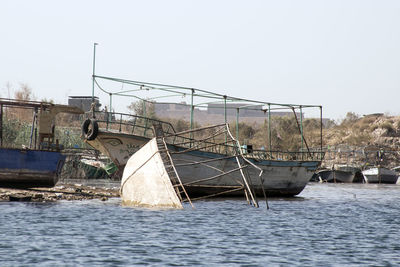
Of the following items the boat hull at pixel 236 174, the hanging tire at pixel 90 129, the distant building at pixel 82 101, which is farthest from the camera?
the distant building at pixel 82 101

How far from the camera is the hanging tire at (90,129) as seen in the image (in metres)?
28.9

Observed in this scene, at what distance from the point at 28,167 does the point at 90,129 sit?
351cm

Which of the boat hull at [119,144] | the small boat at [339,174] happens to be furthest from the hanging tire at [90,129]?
the small boat at [339,174]

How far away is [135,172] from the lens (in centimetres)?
2452

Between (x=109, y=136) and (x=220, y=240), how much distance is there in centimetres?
1366

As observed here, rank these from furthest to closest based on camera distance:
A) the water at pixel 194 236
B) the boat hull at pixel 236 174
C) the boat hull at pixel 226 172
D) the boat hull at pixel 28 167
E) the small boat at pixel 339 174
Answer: the small boat at pixel 339 174, the boat hull at pixel 28 167, the boat hull at pixel 236 174, the boat hull at pixel 226 172, the water at pixel 194 236

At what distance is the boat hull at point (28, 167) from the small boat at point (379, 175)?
3331 centimetres

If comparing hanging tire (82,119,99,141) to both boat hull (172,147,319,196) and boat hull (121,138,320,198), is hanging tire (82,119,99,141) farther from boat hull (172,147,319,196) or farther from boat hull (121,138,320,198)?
boat hull (172,147,319,196)

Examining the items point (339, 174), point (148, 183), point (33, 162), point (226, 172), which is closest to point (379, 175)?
point (339, 174)

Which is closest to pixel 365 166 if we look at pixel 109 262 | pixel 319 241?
pixel 319 241

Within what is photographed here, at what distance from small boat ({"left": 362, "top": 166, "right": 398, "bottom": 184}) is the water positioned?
2920cm

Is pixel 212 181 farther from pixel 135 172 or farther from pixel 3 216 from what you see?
pixel 3 216

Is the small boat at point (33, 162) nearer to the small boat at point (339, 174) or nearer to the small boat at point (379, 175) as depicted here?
the small boat at point (339, 174)

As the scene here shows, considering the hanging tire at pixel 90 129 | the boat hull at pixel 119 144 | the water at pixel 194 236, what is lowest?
the water at pixel 194 236
